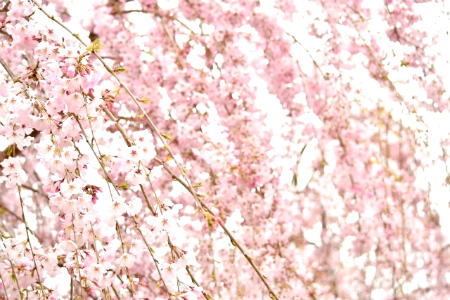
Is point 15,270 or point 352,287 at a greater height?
point 352,287

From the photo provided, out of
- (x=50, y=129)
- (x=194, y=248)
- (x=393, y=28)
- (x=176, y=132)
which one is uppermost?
(x=393, y=28)

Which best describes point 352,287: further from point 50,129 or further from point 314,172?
point 50,129

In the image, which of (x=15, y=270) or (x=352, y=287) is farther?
(x=352, y=287)

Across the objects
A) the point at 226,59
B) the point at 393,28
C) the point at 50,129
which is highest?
the point at 393,28

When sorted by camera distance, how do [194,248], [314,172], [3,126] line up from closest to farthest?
[3,126] < [194,248] < [314,172]

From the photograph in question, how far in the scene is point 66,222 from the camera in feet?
5.17

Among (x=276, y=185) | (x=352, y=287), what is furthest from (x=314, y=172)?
(x=276, y=185)

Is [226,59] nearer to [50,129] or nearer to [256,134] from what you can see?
[256,134]

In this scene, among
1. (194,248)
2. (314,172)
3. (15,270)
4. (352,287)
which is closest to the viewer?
(15,270)

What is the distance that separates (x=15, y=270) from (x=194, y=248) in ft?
7.26

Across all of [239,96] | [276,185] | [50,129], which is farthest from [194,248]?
[50,129]

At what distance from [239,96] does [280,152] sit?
72 cm

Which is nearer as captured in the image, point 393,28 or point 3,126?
point 3,126

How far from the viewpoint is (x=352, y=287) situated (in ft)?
23.0
